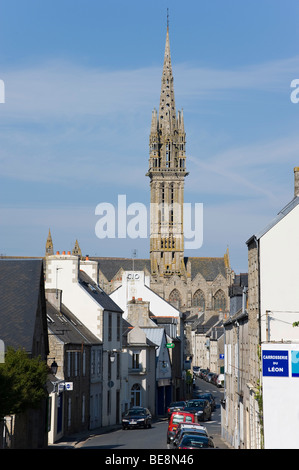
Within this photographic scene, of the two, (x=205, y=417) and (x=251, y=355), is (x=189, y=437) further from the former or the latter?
(x=205, y=417)

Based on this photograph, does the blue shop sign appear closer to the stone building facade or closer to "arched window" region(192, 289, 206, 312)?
the stone building facade

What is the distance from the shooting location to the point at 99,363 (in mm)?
53250

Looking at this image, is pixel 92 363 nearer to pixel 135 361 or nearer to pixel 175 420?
pixel 175 420

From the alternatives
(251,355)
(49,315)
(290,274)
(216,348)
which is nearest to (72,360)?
(49,315)

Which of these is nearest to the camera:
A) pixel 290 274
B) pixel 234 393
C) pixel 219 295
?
pixel 290 274

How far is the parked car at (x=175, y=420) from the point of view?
126 feet

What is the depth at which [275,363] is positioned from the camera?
2695cm

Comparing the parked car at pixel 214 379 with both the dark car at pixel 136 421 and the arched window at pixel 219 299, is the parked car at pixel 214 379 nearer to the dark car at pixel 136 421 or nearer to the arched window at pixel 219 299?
the arched window at pixel 219 299

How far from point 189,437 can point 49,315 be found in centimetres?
1799

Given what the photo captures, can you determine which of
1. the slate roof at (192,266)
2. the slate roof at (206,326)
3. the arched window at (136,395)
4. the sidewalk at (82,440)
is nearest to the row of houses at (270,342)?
the sidewalk at (82,440)

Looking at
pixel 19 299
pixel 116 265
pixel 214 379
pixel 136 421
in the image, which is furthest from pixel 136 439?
pixel 116 265

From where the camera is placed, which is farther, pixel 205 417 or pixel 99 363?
pixel 205 417

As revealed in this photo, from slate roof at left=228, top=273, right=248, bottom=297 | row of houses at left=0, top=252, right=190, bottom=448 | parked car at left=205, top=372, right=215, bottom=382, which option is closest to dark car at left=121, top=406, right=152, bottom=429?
row of houses at left=0, top=252, right=190, bottom=448

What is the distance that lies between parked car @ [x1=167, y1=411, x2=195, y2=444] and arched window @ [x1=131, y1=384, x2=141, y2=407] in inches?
814
